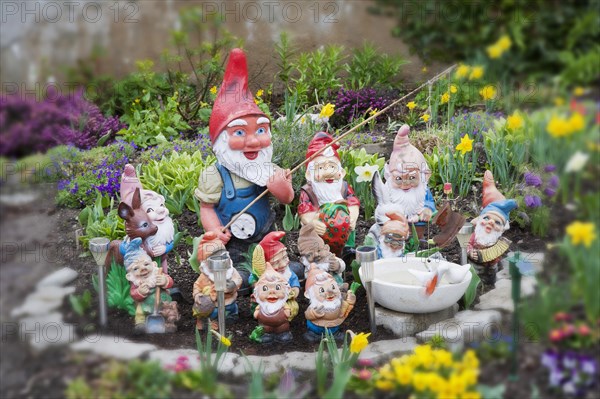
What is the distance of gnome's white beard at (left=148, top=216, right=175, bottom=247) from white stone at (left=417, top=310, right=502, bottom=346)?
4.58ft

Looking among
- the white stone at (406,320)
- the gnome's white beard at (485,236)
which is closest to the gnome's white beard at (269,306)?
the white stone at (406,320)

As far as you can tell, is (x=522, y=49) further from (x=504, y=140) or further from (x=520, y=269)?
(x=504, y=140)

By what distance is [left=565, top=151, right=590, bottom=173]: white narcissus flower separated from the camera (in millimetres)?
2584

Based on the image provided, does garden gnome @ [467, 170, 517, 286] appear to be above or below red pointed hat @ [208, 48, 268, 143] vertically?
below

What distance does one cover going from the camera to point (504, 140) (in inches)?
226

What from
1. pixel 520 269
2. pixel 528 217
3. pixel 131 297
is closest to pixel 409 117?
pixel 528 217

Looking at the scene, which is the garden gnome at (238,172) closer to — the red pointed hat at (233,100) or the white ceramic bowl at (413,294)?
the red pointed hat at (233,100)

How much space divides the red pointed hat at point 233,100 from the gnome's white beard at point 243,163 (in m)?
0.07

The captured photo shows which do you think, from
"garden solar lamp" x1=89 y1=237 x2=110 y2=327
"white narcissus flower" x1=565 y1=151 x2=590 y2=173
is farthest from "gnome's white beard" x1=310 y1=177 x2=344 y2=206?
"white narcissus flower" x1=565 y1=151 x2=590 y2=173

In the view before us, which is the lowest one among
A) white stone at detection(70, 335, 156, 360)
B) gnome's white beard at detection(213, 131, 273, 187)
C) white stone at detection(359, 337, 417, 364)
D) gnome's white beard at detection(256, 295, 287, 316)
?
white stone at detection(359, 337, 417, 364)

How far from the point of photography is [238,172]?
429cm

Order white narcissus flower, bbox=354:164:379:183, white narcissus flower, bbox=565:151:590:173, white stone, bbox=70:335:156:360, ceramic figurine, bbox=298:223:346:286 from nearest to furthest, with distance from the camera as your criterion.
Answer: white narcissus flower, bbox=565:151:590:173 < white stone, bbox=70:335:156:360 < ceramic figurine, bbox=298:223:346:286 < white narcissus flower, bbox=354:164:379:183

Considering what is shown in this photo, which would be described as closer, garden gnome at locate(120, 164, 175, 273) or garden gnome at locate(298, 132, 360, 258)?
garden gnome at locate(120, 164, 175, 273)

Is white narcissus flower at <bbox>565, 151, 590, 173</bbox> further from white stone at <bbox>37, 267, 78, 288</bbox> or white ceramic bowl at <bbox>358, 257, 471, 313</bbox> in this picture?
white stone at <bbox>37, 267, 78, 288</bbox>
